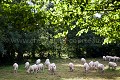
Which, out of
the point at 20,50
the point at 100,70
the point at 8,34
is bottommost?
the point at 100,70

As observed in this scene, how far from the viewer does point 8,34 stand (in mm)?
27953

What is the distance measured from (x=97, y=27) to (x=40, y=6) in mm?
1733

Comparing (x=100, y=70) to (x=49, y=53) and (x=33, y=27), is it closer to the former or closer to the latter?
(x=33, y=27)

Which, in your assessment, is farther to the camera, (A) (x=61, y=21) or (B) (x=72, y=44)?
(B) (x=72, y=44)

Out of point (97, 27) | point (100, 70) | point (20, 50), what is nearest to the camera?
point (97, 27)

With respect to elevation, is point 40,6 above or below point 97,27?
above

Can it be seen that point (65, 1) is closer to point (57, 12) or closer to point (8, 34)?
point (57, 12)

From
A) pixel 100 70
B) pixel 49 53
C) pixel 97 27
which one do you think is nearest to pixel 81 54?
pixel 49 53

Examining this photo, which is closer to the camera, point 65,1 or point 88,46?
point 65,1

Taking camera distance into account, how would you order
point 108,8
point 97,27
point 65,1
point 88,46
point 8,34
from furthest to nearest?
point 88,46 < point 8,34 < point 97,27 < point 108,8 < point 65,1

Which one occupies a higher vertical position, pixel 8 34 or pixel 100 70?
pixel 8 34

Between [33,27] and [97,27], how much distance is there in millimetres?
1866

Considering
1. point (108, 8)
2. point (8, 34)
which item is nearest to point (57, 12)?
point (108, 8)

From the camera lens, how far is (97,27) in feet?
21.9
